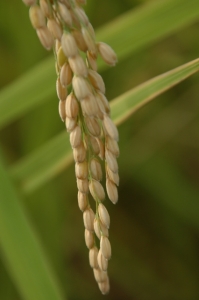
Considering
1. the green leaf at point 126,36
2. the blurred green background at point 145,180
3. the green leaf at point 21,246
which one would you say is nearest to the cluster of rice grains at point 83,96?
the green leaf at point 21,246

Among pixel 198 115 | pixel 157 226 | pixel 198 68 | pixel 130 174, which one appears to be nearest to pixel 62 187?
pixel 130 174

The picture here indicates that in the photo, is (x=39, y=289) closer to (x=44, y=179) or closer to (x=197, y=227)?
(x=44, y=179)

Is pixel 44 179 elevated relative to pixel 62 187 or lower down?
elevated

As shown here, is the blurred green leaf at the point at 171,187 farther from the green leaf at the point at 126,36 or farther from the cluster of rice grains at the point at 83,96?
the cluster of rice grains at the point at 83,96

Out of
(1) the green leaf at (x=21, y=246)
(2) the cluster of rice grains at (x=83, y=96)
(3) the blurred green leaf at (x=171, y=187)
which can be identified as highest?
(2) the cluster of rice grains at (x=83, y=96)

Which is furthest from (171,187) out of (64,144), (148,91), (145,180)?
(148,91)
